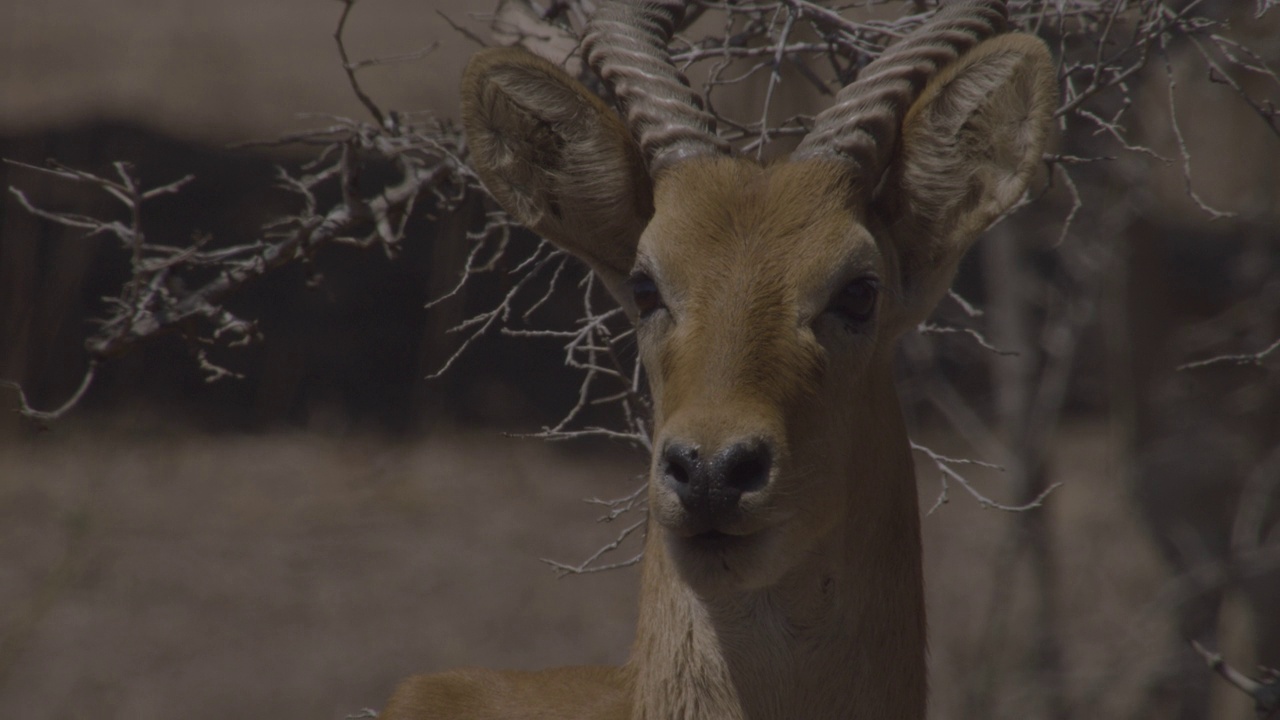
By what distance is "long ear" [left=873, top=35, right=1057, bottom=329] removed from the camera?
3.40 metres

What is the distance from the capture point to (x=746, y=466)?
9.83 feet

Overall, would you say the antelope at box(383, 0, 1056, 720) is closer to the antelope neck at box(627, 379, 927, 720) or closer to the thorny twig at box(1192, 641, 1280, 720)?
the antelope neck at box(627, 379, 927, 720)

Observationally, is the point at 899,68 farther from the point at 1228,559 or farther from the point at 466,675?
the point at 1228,559

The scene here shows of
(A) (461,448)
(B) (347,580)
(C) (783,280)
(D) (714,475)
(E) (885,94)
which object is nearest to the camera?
(D) (714,475)

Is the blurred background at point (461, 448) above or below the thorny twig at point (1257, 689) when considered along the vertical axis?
below

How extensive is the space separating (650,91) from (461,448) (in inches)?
361

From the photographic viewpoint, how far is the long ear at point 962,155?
3400mm

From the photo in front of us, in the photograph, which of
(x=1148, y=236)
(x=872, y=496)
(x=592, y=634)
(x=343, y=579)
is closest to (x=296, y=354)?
(x=343, y=579)

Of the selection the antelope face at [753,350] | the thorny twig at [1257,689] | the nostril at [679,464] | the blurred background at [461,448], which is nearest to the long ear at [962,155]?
the antelope face at [753,350]

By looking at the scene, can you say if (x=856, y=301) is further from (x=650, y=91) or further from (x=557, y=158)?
(x=557, y=158)

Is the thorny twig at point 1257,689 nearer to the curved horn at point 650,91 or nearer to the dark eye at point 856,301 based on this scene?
the dark eye at point 856,301

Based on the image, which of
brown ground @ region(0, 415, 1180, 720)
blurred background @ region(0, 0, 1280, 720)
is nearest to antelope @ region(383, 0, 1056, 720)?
blurred background @ region(0, 0, 1280, 720)

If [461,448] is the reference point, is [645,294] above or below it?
above

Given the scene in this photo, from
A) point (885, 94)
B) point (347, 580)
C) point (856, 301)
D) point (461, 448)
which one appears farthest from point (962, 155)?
point (461, 448)
